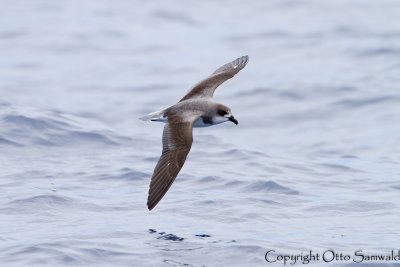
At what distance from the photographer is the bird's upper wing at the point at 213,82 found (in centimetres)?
1215

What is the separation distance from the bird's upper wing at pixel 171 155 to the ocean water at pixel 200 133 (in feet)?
1.50

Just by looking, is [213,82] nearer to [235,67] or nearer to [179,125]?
[235,67]

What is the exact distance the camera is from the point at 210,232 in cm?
1016

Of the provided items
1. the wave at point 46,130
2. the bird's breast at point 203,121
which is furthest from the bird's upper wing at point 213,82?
the wave at point 46,130

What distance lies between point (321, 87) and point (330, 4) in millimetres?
7226

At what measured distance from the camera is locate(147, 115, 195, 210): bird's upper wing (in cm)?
999

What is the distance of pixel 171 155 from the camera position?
10.4 metres

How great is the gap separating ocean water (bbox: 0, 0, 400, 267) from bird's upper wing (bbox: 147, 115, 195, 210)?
457 millimetres

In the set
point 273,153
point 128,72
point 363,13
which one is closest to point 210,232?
point 273,153

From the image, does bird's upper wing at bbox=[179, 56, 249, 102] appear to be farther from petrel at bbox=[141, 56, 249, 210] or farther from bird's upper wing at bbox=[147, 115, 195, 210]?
bird's upper wing at bbox=[147, 115, 195, 210]

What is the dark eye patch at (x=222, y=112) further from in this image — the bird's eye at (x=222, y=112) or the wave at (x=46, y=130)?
the wave at (x=46, y=130)

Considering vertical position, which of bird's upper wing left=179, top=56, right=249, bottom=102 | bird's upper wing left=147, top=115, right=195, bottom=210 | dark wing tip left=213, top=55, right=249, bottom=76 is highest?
dark wing tip left=213, top=55, right=249, bottom=76

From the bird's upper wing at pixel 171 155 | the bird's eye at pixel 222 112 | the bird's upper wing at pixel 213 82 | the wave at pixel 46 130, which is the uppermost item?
the bird's upper wing at pixel 213 82

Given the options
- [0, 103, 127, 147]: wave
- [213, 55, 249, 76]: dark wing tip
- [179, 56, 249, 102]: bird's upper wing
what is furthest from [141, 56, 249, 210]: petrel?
[0, 103, 127, 147]: wave
